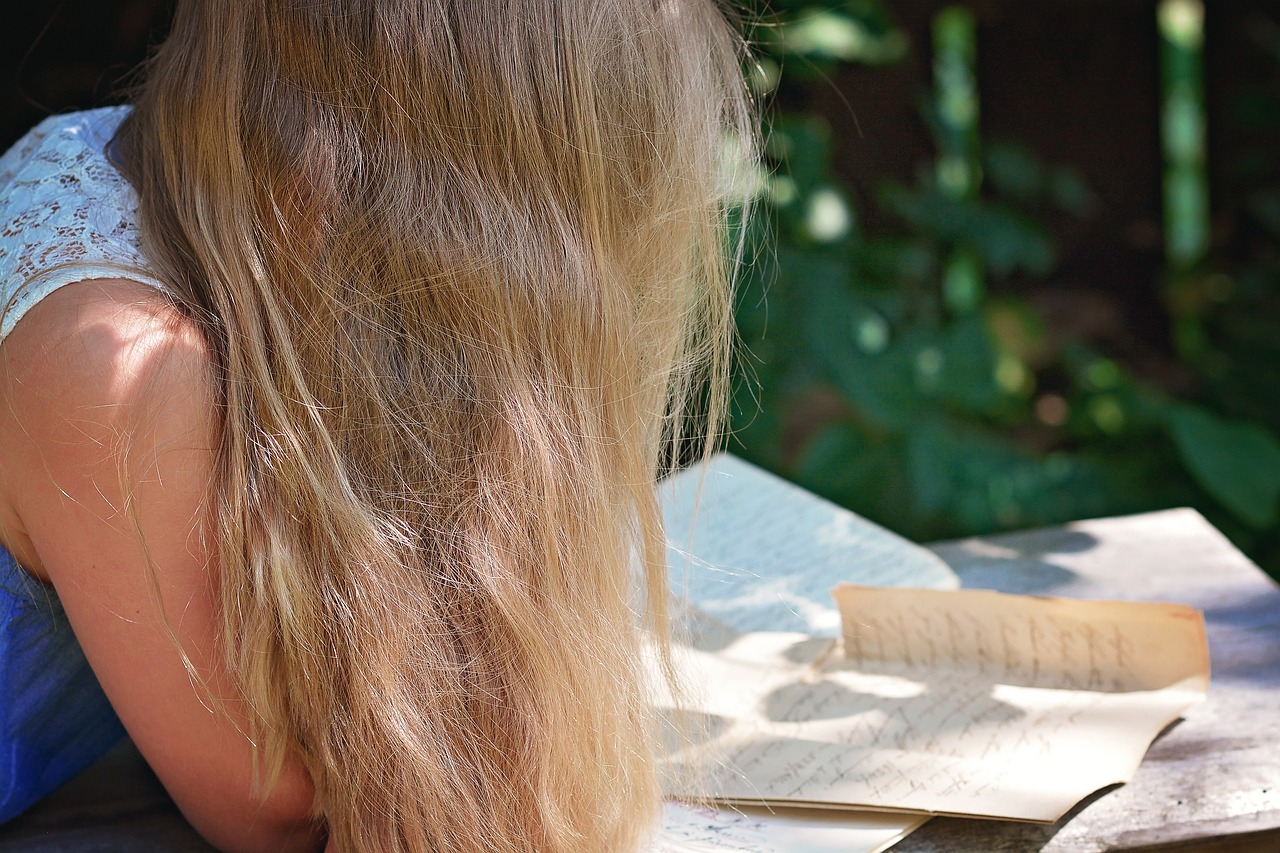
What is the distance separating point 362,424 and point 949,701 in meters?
0.56

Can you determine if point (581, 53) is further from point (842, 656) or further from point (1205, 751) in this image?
point (1205, 751)

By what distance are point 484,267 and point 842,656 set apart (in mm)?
550

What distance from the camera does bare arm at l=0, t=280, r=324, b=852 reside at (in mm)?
699

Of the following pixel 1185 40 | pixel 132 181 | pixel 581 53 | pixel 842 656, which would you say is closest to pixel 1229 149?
pixel 1185 40

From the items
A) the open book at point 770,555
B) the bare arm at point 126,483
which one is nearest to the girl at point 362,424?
the bare arm at point 126,483

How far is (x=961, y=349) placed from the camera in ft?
6.79

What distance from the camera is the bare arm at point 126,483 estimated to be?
70cm

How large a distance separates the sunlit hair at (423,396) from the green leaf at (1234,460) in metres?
1.57

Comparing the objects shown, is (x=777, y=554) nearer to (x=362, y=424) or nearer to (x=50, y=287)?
(x=362, y=424)

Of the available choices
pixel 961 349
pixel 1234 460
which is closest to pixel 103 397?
pixel 961 349

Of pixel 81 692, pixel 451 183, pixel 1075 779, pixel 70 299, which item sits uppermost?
pixel 451 183

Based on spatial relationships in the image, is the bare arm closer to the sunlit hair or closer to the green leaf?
the sunlit hair

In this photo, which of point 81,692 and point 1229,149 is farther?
point 1229,149

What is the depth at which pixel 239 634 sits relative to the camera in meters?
0.71
